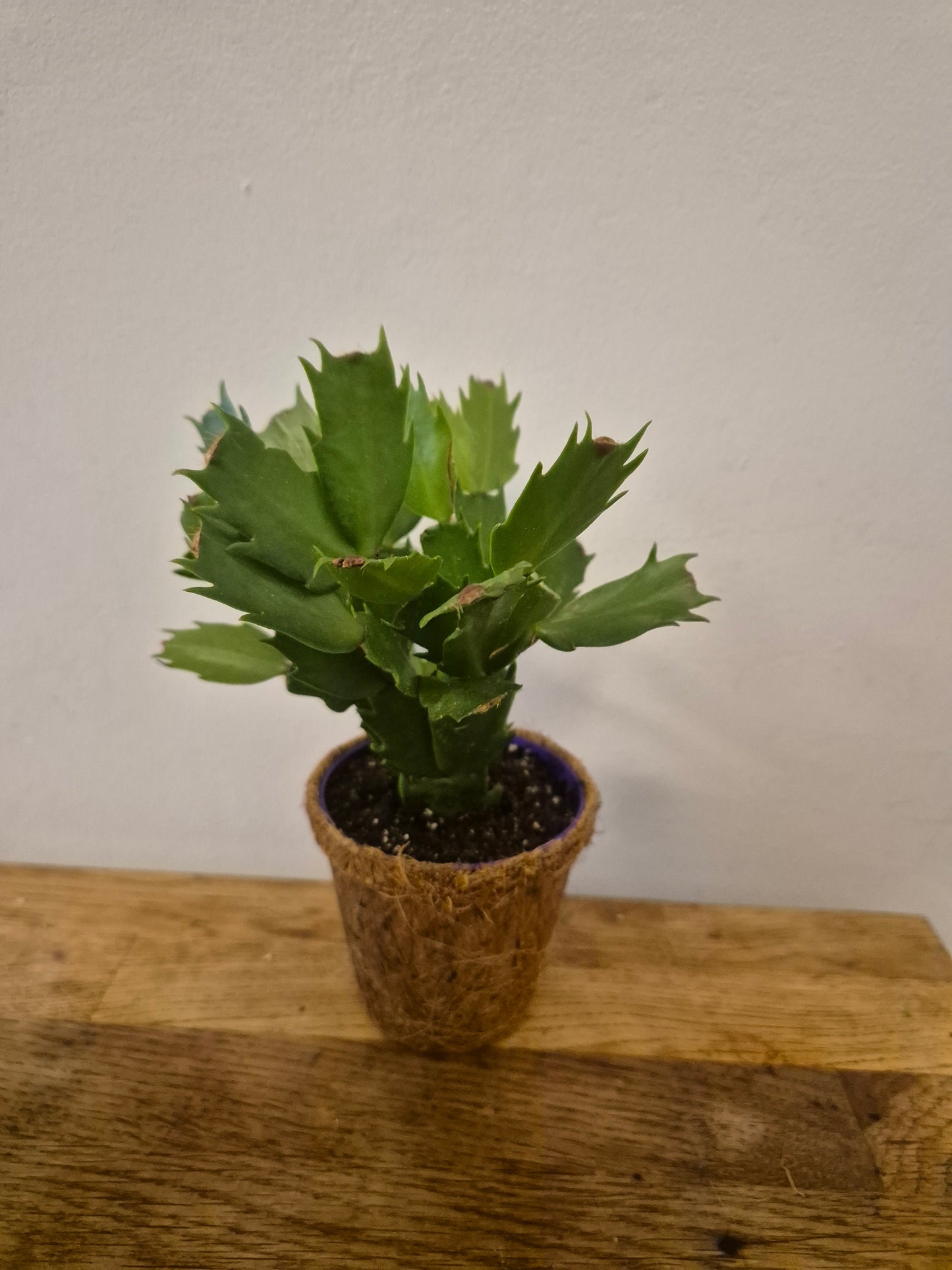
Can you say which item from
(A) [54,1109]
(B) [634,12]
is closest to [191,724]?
(A) [54,1109]

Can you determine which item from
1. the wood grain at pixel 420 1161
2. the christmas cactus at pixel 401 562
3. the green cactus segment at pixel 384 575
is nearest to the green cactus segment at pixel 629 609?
the christmas cactus at pixel 401 562

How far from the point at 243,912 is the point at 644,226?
816 mm

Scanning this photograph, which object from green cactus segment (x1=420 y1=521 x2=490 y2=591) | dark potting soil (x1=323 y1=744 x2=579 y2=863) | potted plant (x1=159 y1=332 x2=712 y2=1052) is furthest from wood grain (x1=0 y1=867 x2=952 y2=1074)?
green cactus segment (x1=420 y1=521 x2=490 y2=591)

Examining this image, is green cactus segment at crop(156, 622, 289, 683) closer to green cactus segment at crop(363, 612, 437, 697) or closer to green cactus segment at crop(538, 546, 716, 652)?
green cactus segment at crop(363, 612, 437, 697)

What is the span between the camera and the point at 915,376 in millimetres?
695

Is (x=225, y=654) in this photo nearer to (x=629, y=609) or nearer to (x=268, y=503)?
(x=268, y=503)

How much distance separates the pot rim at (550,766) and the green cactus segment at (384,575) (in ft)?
0.68

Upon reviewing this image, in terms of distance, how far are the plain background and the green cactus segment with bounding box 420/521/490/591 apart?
0.31 metres

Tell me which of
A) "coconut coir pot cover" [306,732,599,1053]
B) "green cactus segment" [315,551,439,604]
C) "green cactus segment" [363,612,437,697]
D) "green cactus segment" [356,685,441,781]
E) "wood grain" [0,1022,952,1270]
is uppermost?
"green cactus segment" [315,551,439,604]

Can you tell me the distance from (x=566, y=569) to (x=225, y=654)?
275 mm

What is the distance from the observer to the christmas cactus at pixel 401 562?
16.7 inches

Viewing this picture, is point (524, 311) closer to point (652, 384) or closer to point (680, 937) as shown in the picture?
point (652, 384)

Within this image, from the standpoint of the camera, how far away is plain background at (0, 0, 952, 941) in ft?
2.07

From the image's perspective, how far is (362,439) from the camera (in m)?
0.44
